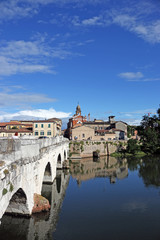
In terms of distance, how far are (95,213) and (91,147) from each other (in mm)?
47007

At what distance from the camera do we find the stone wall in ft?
214

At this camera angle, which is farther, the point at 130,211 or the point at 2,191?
the point at 130,211

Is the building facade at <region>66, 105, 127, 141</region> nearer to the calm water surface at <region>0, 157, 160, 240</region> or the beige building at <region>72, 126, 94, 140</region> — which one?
the beige building at <region>72, 126, 94, 140</region>

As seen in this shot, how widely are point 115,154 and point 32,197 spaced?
54.7m

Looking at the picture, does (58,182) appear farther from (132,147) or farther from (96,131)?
(96,131)

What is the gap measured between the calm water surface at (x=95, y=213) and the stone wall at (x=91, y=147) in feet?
89.1

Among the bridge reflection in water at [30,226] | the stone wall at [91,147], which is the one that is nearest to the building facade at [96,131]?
the stone wall at [91,147]

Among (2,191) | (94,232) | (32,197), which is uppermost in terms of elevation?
(2,191)

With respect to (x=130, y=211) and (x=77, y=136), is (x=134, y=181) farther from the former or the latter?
(x=77, y=136)

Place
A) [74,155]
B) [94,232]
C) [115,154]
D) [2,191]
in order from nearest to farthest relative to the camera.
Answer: [2,191] → [94,232] → [74,155] → [115,154]

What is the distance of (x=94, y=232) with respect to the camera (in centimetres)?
1756

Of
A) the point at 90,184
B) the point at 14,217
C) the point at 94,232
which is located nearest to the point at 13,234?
the point at 14,217

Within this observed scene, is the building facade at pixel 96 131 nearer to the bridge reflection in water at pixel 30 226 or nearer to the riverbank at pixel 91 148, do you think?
the riverbank at pixel 91 148

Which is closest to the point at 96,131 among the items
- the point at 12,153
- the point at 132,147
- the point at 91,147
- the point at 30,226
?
the point at 91,147
